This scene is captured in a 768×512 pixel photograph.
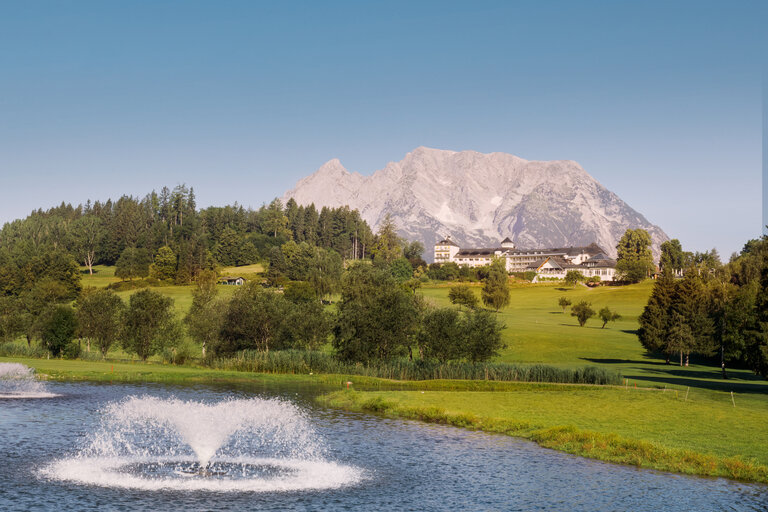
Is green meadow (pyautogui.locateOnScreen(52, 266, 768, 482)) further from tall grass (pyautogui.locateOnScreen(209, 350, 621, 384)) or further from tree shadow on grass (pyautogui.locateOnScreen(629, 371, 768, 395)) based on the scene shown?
tall grass (pyautogui.locateOnScreen(209, 350, 621, 384))

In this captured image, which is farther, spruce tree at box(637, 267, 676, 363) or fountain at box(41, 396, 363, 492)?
spruce tree at box(637, 267, 676, 363)

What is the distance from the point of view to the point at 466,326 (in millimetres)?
98688

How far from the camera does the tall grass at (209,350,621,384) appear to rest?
8344 cm

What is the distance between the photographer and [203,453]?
4016 centimetres

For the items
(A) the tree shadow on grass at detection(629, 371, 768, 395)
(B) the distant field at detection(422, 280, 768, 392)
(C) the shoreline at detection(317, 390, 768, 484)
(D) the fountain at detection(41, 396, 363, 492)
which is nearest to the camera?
(D) the fountain at detection(41, 396, 363, 492)

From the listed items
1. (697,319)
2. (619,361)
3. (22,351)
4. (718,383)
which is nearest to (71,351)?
(22,351)

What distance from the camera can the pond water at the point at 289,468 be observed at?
32.1 m

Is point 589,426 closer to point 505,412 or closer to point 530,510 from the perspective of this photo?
point 505,412

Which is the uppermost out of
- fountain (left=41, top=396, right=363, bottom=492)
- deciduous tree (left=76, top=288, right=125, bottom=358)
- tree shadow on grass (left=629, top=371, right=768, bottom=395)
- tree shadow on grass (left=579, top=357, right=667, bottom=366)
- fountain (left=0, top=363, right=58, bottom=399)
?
deciduous tree (left=76, top=288, right=125, bottom=358)

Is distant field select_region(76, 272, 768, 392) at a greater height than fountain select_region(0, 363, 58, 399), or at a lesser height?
greater

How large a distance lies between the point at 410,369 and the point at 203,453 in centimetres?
5398

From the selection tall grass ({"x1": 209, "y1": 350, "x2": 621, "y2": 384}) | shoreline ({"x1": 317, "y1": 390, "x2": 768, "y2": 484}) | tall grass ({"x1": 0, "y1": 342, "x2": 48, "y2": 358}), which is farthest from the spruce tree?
tall grass ({"x1": 0, "y1": 342, "x2": 48, "y2": 358})

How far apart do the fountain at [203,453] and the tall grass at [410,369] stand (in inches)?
1421

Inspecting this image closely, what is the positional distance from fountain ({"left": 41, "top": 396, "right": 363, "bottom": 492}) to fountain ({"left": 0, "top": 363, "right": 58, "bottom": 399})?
1273 centimetres
